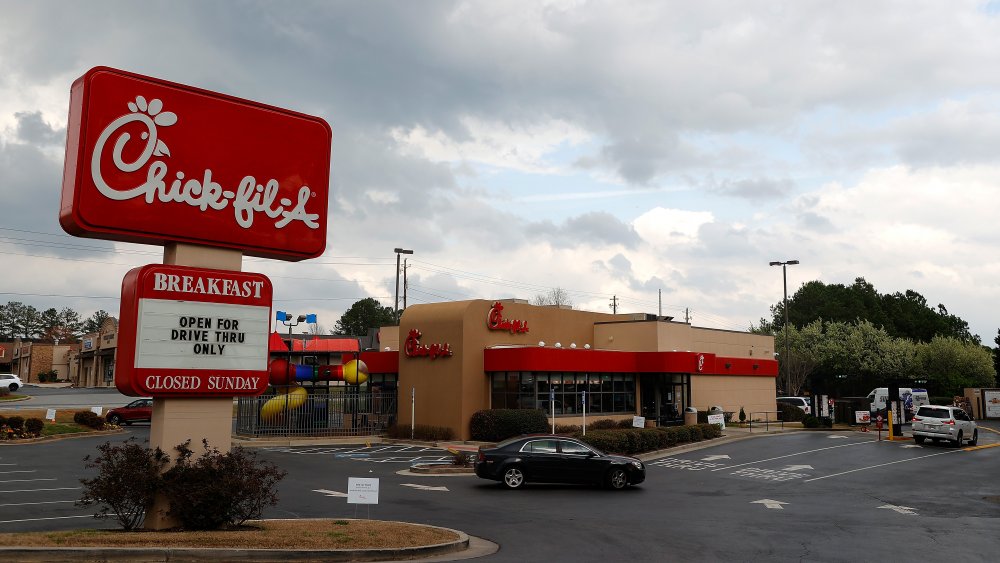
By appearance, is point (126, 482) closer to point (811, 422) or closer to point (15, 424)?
point (15, 424)

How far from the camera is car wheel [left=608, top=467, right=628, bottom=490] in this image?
2203cm

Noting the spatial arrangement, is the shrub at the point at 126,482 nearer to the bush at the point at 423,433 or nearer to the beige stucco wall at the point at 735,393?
the bush at the point at 423,433

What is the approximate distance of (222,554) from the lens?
11.3 m

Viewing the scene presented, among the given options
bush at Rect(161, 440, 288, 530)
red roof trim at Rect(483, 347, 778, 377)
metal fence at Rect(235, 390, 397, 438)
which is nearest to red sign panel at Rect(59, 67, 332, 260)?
bush at Rect(161, 440, 288, 530)

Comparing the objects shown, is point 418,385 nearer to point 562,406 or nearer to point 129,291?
point 562,406

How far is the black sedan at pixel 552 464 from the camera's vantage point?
21.7 meters

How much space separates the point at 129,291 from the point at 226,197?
247 centimetres

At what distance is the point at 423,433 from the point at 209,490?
923 inches

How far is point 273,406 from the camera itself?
36781 mm

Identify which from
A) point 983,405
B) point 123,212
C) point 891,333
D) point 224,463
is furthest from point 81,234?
point 891,333

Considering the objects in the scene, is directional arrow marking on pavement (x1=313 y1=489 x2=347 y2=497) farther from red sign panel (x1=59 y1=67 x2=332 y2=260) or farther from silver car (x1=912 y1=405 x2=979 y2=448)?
silver car (x1=912 y1=405 x2=979 y2=448)

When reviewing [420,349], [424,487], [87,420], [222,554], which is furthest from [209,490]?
[87,420]

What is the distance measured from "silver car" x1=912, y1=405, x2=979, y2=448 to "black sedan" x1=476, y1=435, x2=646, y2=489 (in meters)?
19.3

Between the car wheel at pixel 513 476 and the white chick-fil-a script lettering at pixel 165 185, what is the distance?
32.5ft
